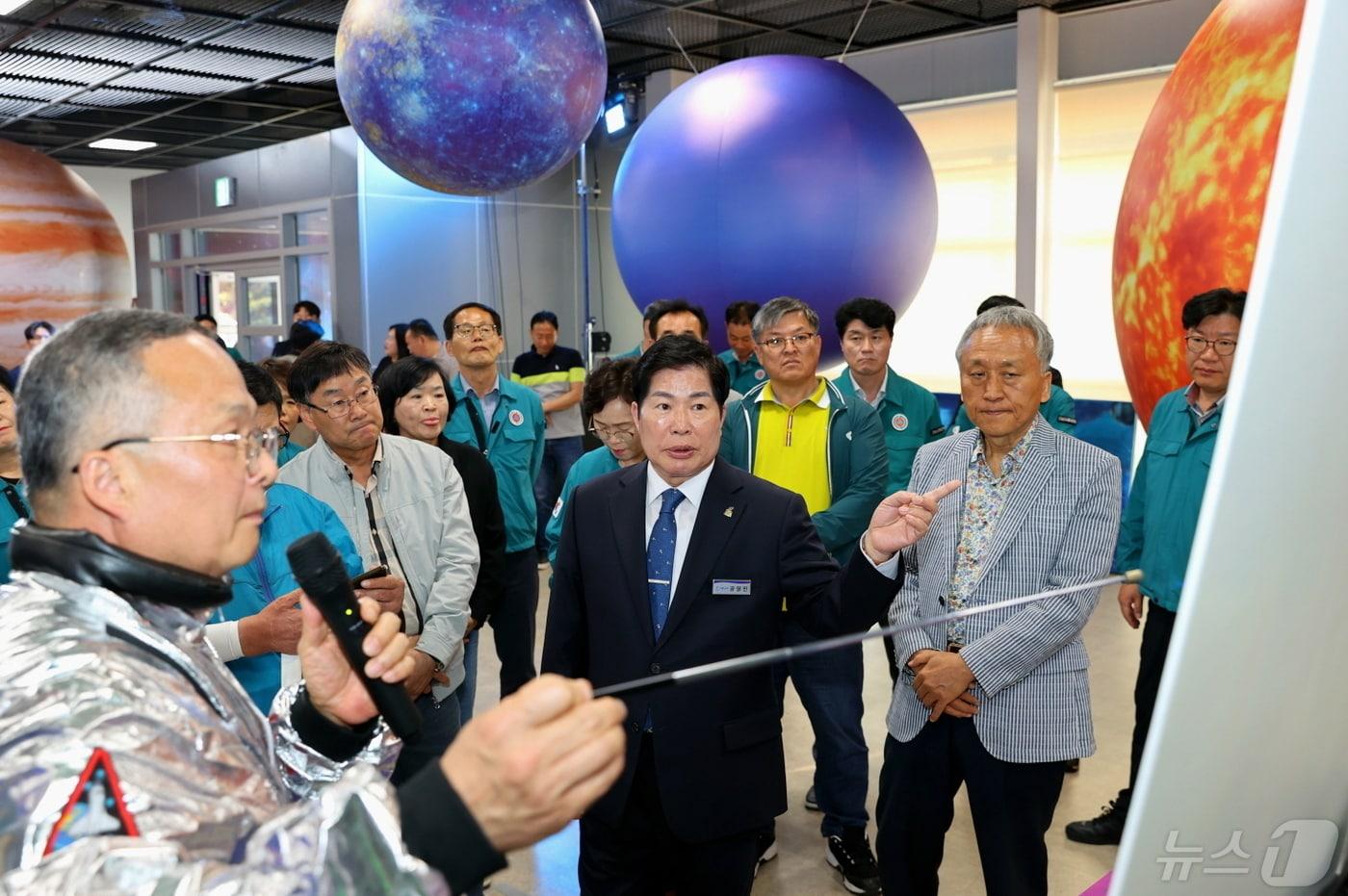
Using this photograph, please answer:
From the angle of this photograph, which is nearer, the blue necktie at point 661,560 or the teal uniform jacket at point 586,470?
the blue necktie at point 661,560

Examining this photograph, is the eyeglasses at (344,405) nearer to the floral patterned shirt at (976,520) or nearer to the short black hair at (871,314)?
the floral patterned shirt at (976,520)

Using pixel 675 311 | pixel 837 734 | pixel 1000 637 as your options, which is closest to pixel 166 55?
pixel 675 311

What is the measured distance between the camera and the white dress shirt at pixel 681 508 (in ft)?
6.91

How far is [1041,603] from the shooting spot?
7.09 ft

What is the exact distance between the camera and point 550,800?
819 mm

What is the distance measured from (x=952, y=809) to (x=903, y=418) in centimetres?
180

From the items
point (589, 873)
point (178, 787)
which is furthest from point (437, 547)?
point (178, 787)

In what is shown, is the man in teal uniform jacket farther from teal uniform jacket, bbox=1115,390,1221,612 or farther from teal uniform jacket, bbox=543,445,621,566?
teal uniform jacket, bbox=543,445,621,566

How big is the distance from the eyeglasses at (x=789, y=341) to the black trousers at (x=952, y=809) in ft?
4.09

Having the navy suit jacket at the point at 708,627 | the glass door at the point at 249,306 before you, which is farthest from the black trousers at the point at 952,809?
the glass door at the point at 249,306

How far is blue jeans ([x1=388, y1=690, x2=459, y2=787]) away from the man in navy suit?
0.55 meters

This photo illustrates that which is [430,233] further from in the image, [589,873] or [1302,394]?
[1302,394]

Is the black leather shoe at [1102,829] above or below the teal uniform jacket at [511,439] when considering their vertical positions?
below

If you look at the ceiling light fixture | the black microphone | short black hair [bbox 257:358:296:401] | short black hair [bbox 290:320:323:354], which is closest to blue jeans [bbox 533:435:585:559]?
short black hair [bbox 290:320:323:354]
